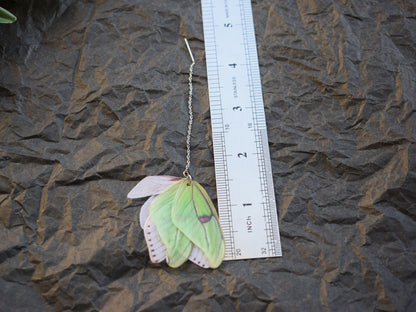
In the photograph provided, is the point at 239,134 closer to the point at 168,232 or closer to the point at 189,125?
the point at 189,125

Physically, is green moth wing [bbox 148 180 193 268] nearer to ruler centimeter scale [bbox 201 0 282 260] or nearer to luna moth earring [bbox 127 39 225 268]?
luna moth earring [bbox 127 39 225 268]

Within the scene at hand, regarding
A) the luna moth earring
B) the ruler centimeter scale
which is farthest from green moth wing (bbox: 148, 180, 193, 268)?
the ruler centimeter scale

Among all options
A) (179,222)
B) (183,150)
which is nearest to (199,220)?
(179,222)

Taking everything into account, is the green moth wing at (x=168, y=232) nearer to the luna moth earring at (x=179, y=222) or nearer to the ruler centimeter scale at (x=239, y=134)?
the luna moth earring at (x=179, y=222)

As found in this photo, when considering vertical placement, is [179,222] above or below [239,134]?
below

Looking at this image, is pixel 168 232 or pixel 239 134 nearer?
pixel 168 232

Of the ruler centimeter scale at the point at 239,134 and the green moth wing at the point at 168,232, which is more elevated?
the ruler centimeter scale at the point at 239,134

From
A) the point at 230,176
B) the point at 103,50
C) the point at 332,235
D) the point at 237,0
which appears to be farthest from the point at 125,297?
the point at 237,0

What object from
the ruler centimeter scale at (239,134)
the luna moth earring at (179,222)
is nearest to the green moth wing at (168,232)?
the luna moth earring at (179,222)
